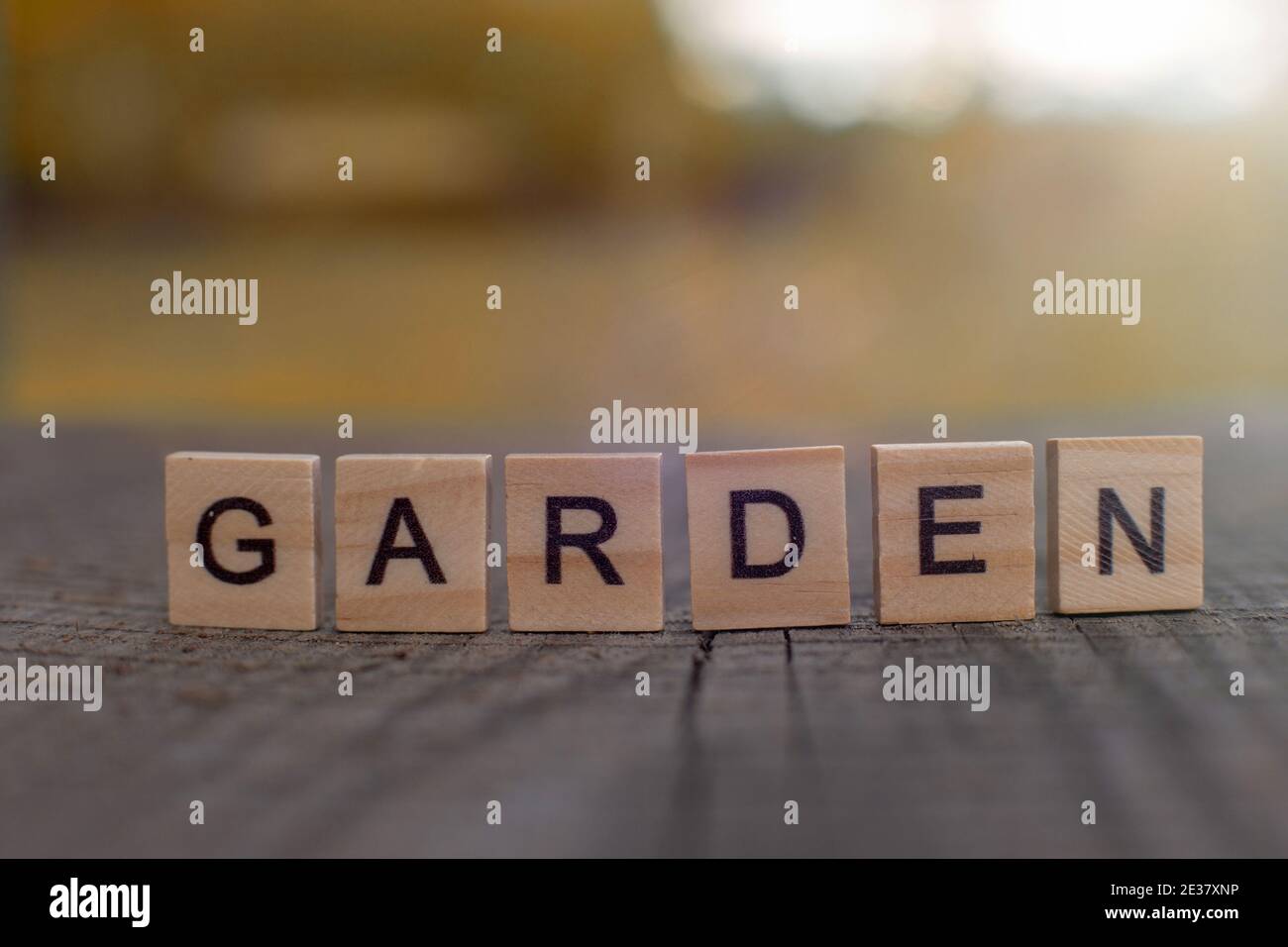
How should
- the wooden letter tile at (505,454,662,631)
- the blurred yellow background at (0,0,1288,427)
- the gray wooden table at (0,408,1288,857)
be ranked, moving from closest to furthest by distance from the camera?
the gray wooden table at (0,408,1288,857) → the wooden letter tile at (505,454,662,631) → the blurred yellow background at (0,0,1288,427)

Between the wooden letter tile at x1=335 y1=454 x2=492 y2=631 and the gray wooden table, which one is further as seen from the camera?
the wooden letter tile at x1=335 y1=454 x2=492 y2=631

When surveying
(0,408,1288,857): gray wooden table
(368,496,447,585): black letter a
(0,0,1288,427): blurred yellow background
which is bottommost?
(0,408,1288,857): gray wooden table

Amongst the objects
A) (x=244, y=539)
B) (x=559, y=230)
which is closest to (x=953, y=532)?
(x=244, y=539)

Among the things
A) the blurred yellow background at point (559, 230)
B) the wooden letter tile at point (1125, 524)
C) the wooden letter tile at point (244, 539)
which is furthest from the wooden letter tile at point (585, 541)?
the blurred yellow background at point (559, 230)

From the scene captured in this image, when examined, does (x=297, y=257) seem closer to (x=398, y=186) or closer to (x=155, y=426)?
(x=398, y=186)

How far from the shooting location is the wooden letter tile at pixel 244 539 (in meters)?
0.88

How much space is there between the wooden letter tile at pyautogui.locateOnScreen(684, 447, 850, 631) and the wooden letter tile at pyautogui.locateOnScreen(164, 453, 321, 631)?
376mm

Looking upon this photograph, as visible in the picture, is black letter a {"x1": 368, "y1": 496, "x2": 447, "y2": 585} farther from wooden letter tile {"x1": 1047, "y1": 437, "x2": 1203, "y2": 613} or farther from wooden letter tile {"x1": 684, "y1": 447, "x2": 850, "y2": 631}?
wooden letter tile {"x1": 1047, "y1": 437, "x2": 1203, "y2": 613}

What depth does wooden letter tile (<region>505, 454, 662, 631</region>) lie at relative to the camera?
0.86 meters

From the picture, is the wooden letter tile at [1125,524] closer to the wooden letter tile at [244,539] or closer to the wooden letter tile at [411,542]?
the wooden letter tile at [411,542]

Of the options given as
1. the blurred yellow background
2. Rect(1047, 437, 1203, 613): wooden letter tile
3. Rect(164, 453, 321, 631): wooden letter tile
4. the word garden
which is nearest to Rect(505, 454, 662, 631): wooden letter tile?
the word garden

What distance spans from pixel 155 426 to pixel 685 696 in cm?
242

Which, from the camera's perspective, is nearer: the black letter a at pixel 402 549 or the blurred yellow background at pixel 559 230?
the black letter a at pixel 402 549

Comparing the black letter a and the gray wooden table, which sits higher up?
the black letter a
